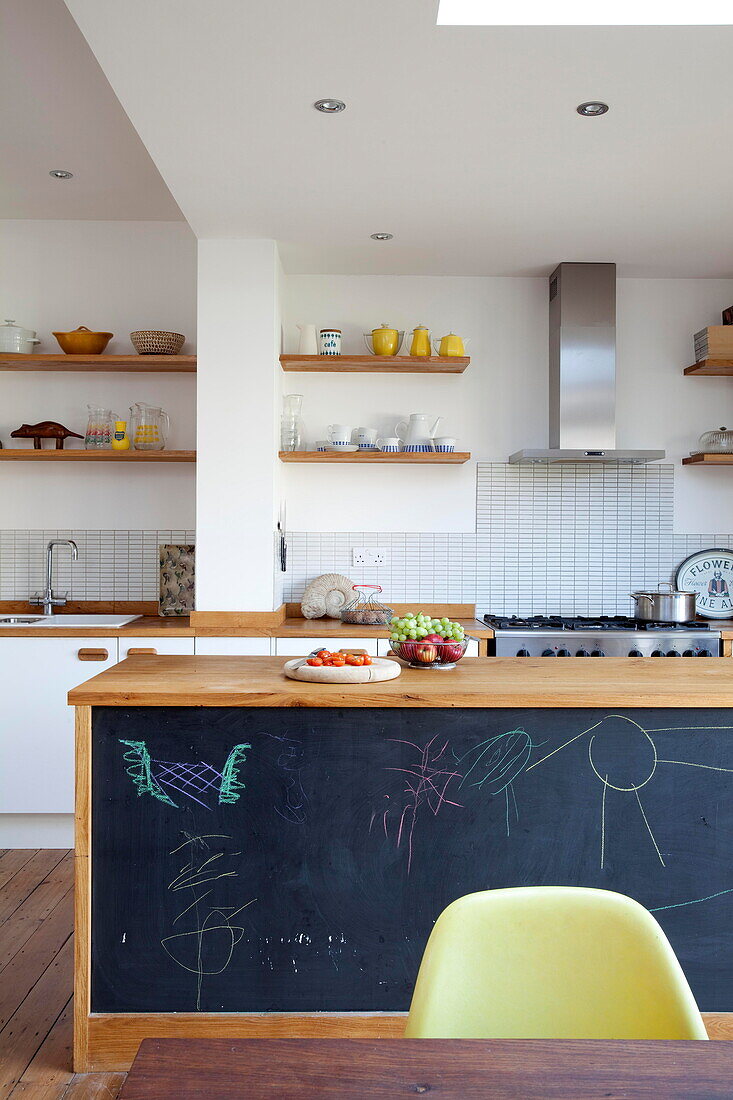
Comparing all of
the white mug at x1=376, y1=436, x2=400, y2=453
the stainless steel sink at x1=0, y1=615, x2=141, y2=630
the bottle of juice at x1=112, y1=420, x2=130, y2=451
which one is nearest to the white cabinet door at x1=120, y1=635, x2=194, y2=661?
the stainless steel sink at x1=0, y1=615, x2=141, y2=630

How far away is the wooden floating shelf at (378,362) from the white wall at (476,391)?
0.16 metres

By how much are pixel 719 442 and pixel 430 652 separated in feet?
8.37

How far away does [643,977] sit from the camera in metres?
1.23

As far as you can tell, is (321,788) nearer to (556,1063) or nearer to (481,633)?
(556,1063)

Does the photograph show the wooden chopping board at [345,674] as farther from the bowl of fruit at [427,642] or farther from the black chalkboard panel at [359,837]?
the bowl of fruit at [427,642]

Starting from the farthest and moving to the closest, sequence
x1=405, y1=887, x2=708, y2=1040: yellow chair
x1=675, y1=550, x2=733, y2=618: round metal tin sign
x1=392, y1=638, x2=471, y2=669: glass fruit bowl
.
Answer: x1=675, y1=550, x2=733, y2=618: round metal tin sign, x1=392, y1=638, x2=471, y2=669: glass fruit bowl, x1=405, y1=887, x2=708, y2=1040: yellow chair

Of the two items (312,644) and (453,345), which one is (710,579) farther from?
(312,644)

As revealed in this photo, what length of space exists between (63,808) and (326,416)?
7.15 feet

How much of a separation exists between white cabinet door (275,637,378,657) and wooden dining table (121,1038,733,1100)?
276 centimetres

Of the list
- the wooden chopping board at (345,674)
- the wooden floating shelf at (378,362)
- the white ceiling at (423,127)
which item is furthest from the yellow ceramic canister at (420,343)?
the wooden chopping board at (345,674)

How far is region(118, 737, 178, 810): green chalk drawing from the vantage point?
2.27 m

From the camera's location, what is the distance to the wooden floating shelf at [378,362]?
13.8 feet

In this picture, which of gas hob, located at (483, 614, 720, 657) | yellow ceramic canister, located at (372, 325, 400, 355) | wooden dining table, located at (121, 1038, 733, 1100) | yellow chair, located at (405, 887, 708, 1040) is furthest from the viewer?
yellow ceramic canister, located at (372, 325, 400, 355)

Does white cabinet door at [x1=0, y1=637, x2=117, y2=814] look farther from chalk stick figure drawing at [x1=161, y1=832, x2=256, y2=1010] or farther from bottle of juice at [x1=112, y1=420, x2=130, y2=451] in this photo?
chalk stick figure drawing at [x1=161, y1=832, x2=256, y2=1010]
